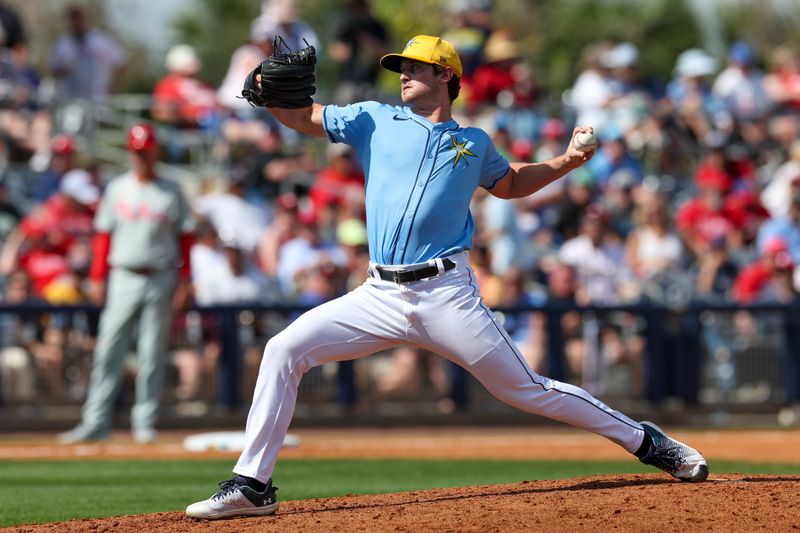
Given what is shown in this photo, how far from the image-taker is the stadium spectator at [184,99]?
16391 mm

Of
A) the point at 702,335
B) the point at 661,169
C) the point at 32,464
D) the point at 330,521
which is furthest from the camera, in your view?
the point at 661,169

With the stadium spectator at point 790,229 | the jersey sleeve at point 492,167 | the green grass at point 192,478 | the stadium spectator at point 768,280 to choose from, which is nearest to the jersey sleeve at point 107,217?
the green grass at point 192,478

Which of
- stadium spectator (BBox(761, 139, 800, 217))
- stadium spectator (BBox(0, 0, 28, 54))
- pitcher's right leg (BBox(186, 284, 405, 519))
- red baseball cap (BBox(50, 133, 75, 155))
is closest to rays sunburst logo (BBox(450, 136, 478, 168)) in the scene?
pitcher's right leg (BBox(186, 284, 405, 519))

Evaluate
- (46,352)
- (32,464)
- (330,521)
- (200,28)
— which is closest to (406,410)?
(46,352)

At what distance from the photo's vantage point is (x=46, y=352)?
13.1 metres

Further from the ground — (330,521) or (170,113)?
(170,113)

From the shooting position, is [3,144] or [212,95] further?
[212,95]

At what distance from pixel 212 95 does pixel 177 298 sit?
17.9ft

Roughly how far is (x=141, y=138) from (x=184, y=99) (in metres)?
5.35

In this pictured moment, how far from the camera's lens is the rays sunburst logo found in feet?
20.8

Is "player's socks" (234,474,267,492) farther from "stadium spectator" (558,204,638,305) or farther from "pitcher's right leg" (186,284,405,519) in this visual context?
"stadium spectator" (558,204,638,305)

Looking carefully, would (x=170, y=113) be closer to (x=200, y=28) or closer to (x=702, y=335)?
(x=702, y=335)

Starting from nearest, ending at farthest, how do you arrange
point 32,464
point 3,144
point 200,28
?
point 32,464, point 3,144, point 200,28

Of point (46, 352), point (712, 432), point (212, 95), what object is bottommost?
point (712, 432)
